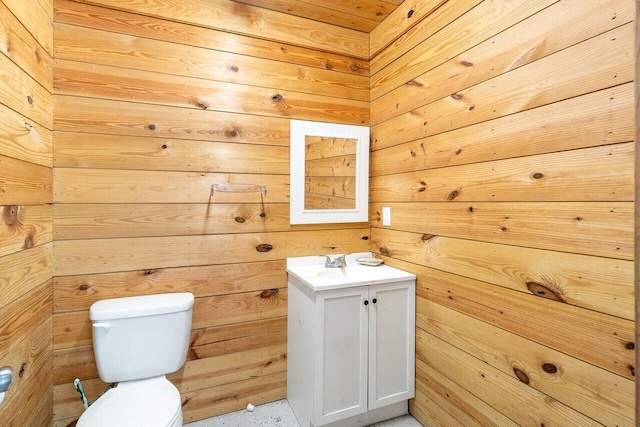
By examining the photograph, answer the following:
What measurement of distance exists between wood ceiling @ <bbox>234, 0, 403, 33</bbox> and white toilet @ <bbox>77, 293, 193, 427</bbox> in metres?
1.71

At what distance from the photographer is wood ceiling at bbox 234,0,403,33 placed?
6.14 ft

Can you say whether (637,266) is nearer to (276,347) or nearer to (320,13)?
(276,347)

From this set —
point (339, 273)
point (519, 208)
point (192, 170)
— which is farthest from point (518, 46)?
point (192, 170)

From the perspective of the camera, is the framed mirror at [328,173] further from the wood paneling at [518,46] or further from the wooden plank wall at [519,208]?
the wood paneling at [518,46]

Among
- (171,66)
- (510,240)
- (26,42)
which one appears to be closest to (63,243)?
(26,42)

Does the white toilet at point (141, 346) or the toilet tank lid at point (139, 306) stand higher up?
the toilet tank lid at point (139, 306)

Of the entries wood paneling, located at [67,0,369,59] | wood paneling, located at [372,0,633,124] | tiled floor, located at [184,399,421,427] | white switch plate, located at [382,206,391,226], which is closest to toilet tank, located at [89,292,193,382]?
tiled floor, located at [184,399,421,427]

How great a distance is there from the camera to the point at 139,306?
4.98ft

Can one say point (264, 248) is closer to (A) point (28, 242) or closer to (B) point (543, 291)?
(A) point (28, 242)

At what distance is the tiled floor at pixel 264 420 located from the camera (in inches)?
69.6

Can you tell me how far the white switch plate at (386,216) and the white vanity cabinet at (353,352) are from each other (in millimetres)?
401

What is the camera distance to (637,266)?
92cm

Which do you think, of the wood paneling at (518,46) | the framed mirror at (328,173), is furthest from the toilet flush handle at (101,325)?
the wood paneling at (518,46)

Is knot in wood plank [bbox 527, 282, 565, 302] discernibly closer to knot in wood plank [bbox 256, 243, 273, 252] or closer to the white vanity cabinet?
the white vanity cabinet
